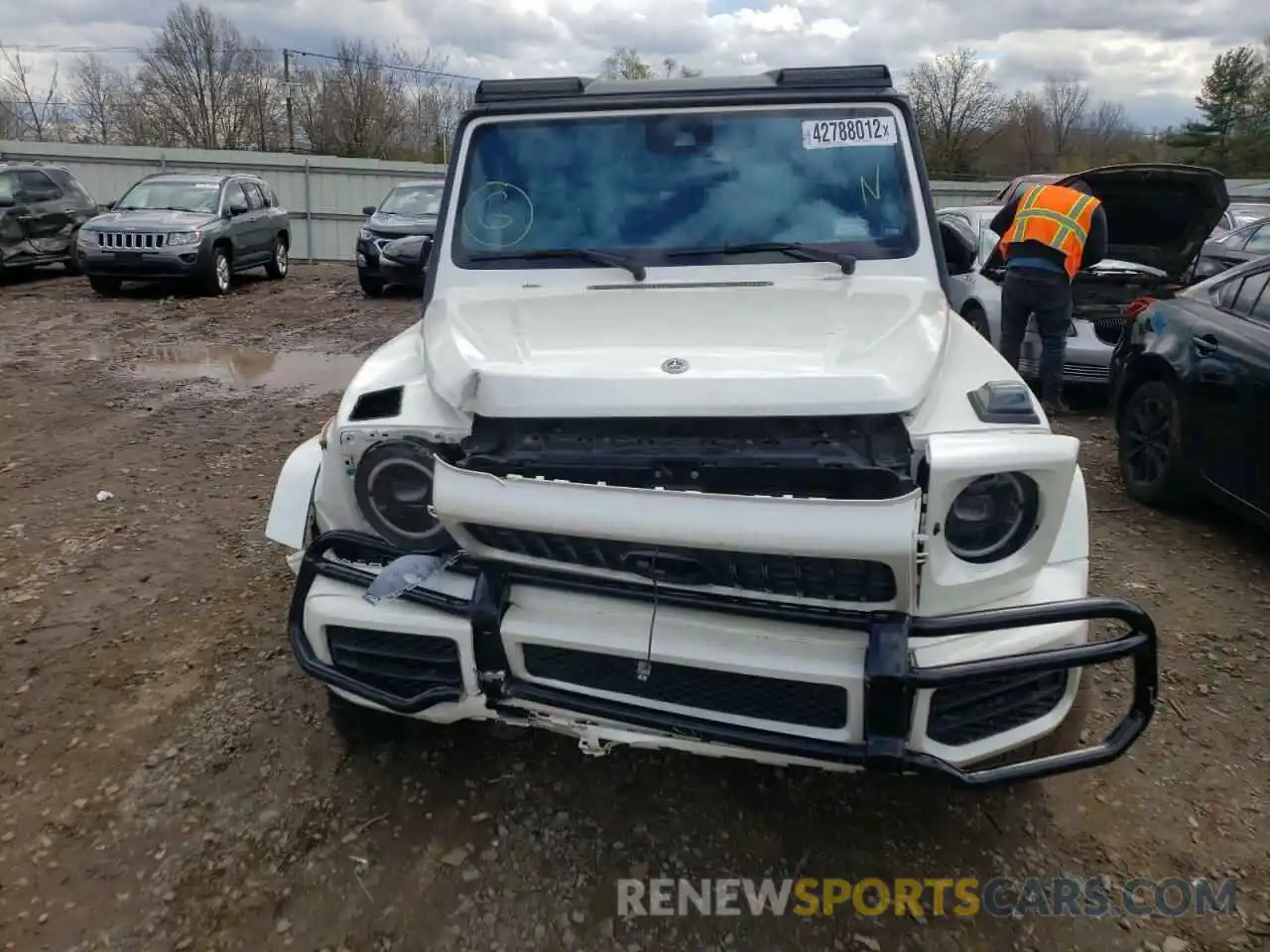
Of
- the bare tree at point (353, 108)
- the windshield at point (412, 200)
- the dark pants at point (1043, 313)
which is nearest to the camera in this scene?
the dark pants at point (1043, 313)

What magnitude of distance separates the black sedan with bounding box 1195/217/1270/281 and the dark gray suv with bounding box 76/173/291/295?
11.8 meters

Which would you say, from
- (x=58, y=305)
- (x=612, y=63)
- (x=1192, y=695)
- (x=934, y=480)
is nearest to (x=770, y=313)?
(x=934, y=480)

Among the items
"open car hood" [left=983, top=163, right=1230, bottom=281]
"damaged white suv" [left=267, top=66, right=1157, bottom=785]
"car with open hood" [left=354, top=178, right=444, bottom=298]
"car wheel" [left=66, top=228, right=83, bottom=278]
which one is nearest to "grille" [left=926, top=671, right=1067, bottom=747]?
"damaged white suv" [left=267, top=66, right=1157, bottom=785]

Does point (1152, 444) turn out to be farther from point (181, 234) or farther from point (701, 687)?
point (181, 234)

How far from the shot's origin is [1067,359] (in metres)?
7.30

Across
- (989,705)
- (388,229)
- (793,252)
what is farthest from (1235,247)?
(388,229)

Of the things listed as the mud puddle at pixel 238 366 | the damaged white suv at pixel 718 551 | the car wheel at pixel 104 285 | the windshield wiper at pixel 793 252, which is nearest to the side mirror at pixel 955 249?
the windshield wiper at pixel 793 252

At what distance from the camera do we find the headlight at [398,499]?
2404 mm

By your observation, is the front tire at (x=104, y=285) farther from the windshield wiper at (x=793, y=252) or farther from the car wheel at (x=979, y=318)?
the windshield wiper at (x=793, y=252)

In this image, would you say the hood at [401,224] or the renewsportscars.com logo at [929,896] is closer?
the renewsportscars.com logo at [929,896]

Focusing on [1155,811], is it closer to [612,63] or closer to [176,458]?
[176,458]

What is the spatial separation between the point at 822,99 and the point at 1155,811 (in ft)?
8.69

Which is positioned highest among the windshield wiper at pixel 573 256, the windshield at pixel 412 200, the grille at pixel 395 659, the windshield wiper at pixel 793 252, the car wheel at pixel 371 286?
the windshield wiper at pixel 793 252

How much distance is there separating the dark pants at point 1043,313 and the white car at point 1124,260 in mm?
292
